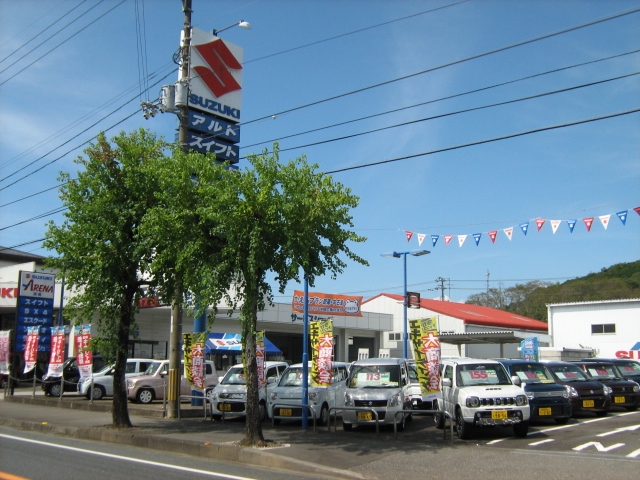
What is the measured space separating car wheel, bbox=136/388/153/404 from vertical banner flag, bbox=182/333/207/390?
608 centimetres

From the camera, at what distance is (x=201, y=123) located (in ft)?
71.5

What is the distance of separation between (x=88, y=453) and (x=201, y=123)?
12.7 meters

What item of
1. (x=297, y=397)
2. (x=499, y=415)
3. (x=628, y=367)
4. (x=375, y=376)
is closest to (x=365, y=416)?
(x=375, y=376)

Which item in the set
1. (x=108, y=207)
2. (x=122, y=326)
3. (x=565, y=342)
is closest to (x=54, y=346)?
(x=122, y=326)

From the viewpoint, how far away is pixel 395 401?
1538 cm

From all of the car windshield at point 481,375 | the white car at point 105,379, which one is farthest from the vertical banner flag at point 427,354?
the white car at point 105,379

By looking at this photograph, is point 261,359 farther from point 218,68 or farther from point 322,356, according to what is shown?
point 218,68

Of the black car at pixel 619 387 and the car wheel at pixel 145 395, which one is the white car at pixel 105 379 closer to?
the car wheel at pixel 145 395

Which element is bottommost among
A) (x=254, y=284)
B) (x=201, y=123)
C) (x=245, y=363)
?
(x=245, y=363)

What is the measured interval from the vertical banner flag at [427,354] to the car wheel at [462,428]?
1077mm

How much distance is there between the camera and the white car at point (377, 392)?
→ 49.9 feet

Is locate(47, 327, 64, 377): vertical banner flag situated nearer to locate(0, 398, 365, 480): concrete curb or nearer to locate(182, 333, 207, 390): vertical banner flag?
locate(0, 398, 365, 480): concrete curb

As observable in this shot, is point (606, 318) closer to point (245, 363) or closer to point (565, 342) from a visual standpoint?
point (565, 342)

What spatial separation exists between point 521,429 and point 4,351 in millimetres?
22168
